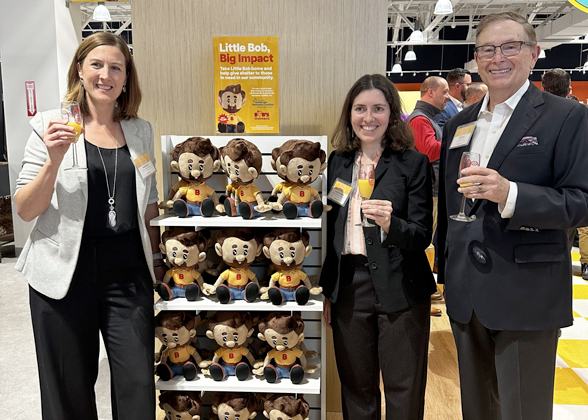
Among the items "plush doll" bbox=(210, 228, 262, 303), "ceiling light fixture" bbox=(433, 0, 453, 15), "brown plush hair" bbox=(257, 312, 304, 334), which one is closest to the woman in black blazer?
"brown plush hair" bbox=(257, 312, 304, 334)

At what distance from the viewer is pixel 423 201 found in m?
2.10

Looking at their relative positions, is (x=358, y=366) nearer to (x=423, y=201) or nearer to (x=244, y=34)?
(x=423, y=201)

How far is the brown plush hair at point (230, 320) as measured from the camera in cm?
238

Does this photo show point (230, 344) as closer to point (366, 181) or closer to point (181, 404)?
point (181, 404)

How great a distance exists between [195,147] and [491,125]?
1.30m

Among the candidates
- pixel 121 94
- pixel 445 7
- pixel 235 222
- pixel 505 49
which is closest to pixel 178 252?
pixel 235 222

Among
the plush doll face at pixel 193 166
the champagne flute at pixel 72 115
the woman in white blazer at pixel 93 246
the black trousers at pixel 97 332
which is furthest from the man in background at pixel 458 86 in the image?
the champagne flute at pixel 72 115

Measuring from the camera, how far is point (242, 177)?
229 centimetres

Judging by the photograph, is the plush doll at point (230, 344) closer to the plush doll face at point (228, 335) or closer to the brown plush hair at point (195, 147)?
the plush doll face at point (228, 335)

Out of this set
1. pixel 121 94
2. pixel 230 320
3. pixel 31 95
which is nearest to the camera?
pixel 121 94

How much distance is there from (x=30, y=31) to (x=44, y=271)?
5337mm

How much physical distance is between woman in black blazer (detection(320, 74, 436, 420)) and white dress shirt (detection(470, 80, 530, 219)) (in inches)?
11.0

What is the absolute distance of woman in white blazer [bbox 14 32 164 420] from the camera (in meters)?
1.92

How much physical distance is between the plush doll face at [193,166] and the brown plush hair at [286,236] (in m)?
0.42
